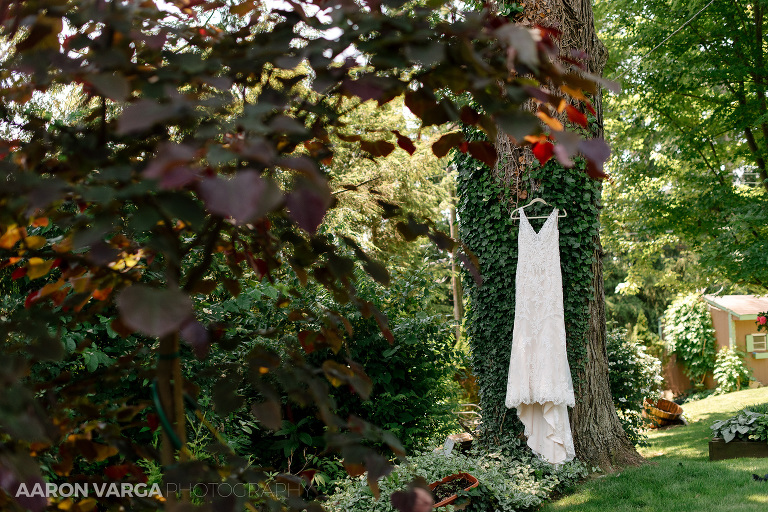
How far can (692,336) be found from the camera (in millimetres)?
14359

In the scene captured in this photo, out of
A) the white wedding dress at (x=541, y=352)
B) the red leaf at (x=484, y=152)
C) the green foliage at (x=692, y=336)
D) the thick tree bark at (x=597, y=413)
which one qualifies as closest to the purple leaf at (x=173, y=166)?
the red leaf at (x=484, y=152)

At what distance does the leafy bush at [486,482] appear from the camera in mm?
3488

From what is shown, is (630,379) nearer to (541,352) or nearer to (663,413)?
(541,352)

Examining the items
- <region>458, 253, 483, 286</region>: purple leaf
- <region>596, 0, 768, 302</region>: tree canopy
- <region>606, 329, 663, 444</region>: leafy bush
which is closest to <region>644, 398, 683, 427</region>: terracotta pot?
<region>596, 0, 768, 302</region>: tree canopy

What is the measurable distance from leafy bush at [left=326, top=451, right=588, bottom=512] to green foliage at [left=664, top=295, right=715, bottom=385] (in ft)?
37.7

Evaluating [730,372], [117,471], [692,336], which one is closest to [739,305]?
[692,336]

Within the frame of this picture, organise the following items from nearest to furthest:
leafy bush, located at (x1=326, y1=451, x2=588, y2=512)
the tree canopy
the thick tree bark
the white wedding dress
Answer: leafy bush, located at (x1=326, y1=451, x2=588, y2=512) < the white wedding dress < the thick tree bark < the tree canopy

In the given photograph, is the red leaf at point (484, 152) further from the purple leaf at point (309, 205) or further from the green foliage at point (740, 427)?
the green foliage at point (740, 427)

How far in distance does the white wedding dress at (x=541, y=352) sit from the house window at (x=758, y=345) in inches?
491

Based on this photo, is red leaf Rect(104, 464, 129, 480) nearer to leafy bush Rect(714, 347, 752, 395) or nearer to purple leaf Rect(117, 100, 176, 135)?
purple leaf Rect(117, 100, 176, 135)

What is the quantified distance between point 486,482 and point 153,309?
3614 millimetres

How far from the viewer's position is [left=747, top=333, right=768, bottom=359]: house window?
14.4m

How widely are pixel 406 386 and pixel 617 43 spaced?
23.9 ft

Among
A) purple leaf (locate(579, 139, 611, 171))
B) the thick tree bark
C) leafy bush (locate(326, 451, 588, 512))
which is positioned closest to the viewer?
purple leaf (locate(579, 139, 611, 171))
